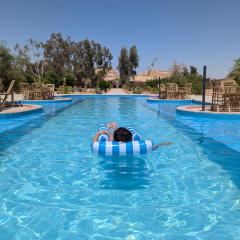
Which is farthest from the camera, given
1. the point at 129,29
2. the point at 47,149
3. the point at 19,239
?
the point at 129,29

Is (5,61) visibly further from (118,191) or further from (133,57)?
(133,57)

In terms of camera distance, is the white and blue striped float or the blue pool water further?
the white and blue striped float

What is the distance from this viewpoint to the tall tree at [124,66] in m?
52.3

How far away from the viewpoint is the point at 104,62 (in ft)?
170

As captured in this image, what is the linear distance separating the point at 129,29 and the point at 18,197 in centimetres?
4116

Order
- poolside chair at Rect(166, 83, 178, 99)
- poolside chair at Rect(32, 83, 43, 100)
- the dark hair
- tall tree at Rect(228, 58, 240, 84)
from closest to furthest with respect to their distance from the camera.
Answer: the dark hair → tall tree at Rect(228, 58, 240, 84) → poolside chair at Rect(32, 83, 43, 100) → poolside chair at Rect(166, 83, 178, 99)

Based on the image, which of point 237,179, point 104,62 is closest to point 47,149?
point 237,179

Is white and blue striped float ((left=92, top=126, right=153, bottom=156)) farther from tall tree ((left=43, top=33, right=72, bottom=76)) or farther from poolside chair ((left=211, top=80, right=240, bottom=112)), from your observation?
tall tree ((left=43, top=33, right=72, bottom=76))

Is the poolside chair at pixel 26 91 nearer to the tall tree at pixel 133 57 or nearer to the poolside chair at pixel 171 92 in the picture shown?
the poolside chair at pixel 171 92

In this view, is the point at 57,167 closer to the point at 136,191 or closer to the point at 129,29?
the point at 136,191

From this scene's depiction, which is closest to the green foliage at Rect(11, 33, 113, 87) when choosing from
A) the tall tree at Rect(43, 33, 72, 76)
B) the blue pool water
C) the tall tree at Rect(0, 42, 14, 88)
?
the tall tree at Rect(43, 33, 72, 76)

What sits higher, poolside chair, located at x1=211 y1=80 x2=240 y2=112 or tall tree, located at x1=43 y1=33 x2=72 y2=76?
tall tree, located at x1=43 y1=33 x2=72 y2=76

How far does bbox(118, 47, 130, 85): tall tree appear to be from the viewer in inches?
2058

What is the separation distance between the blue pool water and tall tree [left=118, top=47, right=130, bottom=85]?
44669 millimetres
